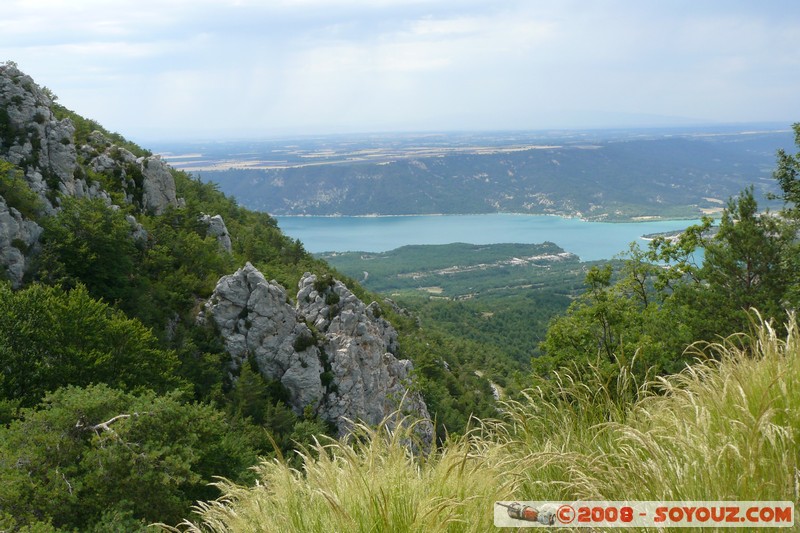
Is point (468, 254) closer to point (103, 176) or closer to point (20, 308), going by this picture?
point (103, 176)

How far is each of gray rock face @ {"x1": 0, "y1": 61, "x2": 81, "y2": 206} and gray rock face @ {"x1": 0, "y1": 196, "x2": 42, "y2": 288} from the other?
3.01m

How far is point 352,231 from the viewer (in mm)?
191750

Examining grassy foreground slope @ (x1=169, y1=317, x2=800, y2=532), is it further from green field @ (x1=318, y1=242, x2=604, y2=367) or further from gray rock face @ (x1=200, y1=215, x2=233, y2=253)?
green field @ (x1=318, y1=242, x2=604, y2=367)

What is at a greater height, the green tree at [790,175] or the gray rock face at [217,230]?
the green tree at [790,175]

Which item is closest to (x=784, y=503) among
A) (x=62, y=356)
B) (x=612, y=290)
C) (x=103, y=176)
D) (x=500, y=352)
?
(x=62, y=356)

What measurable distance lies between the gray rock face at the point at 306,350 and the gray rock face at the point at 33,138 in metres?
7.31

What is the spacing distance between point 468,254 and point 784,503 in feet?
444

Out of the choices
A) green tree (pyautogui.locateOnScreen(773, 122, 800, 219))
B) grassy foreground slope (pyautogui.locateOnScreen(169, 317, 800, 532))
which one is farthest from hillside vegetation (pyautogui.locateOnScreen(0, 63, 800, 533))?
green tree (pyautogui.locateOnScreen(773, 122, 800, 219))

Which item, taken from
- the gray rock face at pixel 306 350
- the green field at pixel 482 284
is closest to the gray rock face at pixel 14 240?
the gray rock face at pixel 306 350

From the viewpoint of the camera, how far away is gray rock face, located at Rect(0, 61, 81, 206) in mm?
19922

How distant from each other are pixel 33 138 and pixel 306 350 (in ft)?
42.9

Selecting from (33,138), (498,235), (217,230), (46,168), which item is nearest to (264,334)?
(217,230)

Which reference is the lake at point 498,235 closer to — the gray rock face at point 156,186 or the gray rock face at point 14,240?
the gray rock face at point 156,186

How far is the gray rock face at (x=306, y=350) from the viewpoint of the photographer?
19.3 meters
